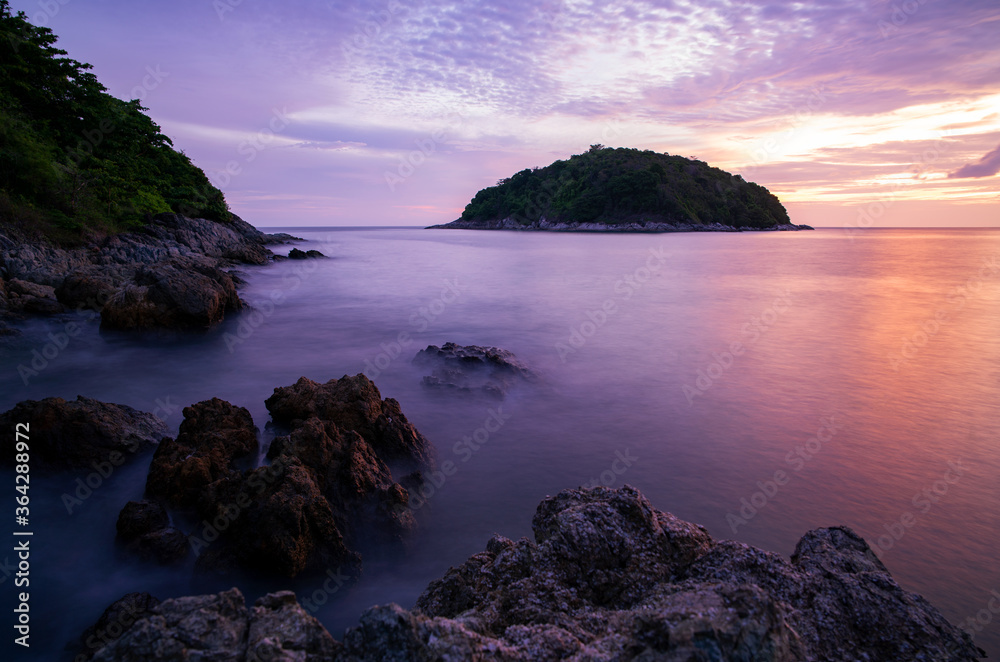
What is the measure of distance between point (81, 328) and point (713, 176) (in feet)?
439

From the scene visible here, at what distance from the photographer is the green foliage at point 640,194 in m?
108

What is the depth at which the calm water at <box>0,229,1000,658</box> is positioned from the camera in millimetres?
4477

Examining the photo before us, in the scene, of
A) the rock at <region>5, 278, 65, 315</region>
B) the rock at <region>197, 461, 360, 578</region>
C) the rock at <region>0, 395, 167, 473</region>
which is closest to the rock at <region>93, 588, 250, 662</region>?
the rock at <region>197, 461, 360, 578</region>

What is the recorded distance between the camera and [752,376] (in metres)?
10.0

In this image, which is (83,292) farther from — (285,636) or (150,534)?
(285,636)

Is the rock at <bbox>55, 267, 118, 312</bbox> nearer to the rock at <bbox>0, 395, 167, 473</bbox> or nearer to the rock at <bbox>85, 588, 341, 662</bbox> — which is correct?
the rock at <bbox>0, 395, 167, 473</bbox>

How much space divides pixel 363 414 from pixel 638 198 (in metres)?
112

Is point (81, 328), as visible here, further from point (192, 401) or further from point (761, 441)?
point (761, 441)

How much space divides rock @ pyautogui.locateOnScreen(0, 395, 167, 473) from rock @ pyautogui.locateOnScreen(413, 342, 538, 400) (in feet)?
15.0

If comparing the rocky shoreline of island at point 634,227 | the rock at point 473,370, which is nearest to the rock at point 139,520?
the rock at point 473,370

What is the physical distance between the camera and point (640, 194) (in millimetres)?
108125

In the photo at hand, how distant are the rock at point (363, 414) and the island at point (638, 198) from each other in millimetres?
107976

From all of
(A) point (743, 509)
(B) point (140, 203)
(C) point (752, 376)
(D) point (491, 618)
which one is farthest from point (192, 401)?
(B) point (140, 203)

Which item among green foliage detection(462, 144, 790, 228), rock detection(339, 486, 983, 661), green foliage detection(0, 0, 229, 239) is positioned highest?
green foliage detection(462, 144, 790, 228)
